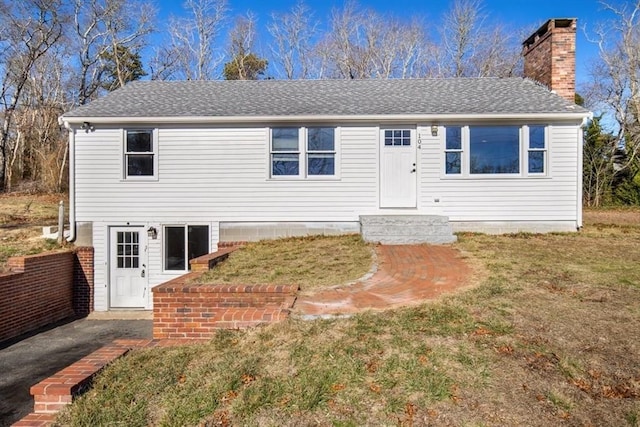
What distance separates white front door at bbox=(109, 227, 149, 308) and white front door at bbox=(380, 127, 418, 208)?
648 centimetres

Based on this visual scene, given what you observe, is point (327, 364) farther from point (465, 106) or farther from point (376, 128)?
point (465, 106)

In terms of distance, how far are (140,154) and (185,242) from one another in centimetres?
257

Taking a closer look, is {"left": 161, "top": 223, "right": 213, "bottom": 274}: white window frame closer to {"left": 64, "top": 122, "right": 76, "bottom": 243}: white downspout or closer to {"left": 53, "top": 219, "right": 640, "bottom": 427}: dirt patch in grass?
{"left": 64, "top": 122, "right": 76, "bottom": 243}: white downspout

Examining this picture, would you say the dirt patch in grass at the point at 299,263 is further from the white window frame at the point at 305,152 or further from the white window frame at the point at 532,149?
the white window frame at the point at 532,149

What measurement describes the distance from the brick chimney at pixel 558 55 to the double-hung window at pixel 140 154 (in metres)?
11.4

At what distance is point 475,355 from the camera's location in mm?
3537

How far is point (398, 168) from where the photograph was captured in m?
10.4

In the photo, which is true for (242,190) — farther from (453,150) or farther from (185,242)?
(453,150)

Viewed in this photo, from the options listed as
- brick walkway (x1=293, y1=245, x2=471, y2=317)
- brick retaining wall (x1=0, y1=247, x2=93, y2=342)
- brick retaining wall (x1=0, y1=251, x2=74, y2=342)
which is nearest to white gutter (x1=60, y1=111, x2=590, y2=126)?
brick retaining wall (x1=0, y1=247, x2=93, y2=342)

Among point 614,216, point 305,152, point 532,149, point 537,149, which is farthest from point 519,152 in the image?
point 614,216

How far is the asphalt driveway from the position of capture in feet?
17.6

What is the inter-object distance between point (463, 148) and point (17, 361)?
10.5 metres

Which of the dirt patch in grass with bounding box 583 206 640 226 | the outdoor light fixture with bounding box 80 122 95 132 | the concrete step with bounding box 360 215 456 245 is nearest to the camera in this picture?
the concrete step with bounding box 360 215 456 245

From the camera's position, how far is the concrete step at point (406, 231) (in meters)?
9.20
